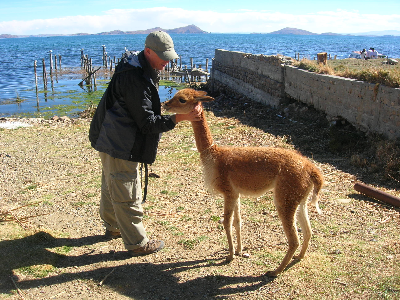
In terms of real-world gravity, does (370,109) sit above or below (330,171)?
above

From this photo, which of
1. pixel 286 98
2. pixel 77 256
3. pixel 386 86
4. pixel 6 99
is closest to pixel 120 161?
pixel 77 256

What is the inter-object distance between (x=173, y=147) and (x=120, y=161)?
6.92 m

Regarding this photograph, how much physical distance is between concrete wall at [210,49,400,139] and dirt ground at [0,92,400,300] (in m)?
1.10

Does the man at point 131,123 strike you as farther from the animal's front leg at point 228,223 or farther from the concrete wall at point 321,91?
the concrete wall at point 321,91

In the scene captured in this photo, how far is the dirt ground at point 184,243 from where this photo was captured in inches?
179

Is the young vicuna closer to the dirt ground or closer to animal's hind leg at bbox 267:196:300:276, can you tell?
animal's hind leg at bbox 267:196:300:276

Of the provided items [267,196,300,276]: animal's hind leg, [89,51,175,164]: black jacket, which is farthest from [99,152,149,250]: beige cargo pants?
[267,196,300,276]: animal's hind leg

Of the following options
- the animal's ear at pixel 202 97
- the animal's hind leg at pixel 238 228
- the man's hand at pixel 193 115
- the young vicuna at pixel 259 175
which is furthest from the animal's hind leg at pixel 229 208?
the animal's ear at pixel 202 97

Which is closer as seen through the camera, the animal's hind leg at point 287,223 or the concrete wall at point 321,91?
the animal's hind leg at point 287,223

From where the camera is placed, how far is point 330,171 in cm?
892

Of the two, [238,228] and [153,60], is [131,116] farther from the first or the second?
[238,228]

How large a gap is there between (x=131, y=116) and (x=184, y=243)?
7.05ft

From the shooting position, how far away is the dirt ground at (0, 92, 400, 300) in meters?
4.54

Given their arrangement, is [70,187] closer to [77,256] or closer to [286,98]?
[77,256]
